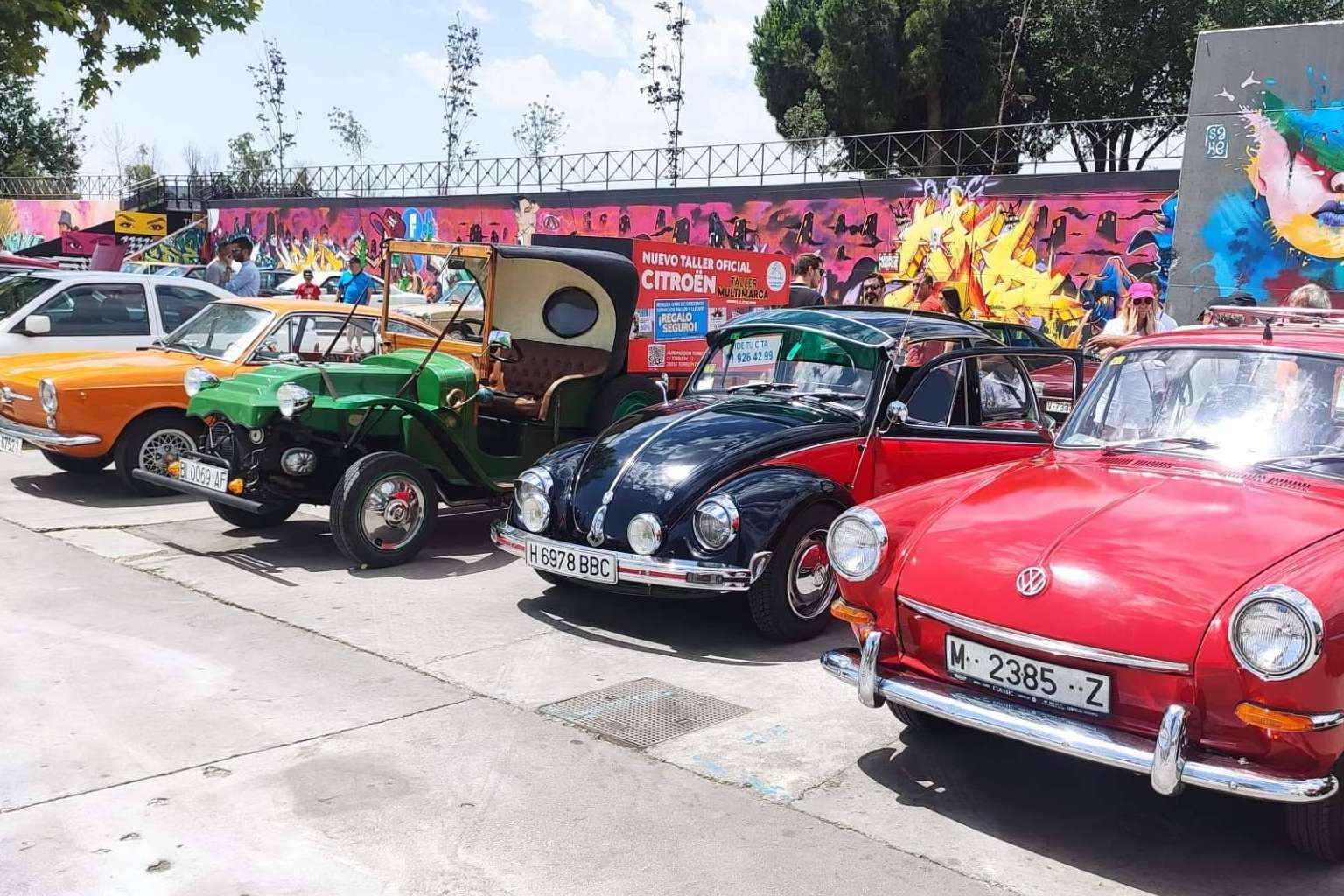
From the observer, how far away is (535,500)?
20.5 feet

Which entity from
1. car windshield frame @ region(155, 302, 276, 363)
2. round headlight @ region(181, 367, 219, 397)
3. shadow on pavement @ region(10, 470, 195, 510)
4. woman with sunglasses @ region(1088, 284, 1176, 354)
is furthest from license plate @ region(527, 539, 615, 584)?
shadow on pavement @ region(10, 470, 195, 510)

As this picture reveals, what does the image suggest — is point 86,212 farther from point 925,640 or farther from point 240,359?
point 925,640

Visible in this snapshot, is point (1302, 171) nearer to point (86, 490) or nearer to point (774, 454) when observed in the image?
point (774, 454)

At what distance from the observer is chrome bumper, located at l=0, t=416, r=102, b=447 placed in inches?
339

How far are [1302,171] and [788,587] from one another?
9289 millimetres

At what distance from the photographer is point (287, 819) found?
149 inches

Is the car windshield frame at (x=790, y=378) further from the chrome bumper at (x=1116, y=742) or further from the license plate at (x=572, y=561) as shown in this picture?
the chrome bumper at (x=1116, y=742)

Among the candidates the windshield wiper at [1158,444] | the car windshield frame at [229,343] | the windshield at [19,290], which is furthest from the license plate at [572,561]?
the windshield at [19,290]

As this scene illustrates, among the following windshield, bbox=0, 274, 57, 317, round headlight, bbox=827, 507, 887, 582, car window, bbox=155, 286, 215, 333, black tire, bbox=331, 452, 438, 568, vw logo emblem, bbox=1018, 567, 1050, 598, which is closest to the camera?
vw logo emblem, bbox=1018, 567, 1050, 598

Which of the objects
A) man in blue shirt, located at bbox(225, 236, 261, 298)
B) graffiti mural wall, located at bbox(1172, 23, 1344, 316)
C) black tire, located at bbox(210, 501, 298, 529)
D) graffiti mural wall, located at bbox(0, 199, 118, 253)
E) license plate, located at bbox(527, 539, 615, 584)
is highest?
graffiti mural wall, located at bbox(0, 199, 118, 253)

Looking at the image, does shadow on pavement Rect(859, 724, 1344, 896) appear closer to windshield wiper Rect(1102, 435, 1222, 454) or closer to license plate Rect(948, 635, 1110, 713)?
license plate Rect(948, 635, 1110, 713)

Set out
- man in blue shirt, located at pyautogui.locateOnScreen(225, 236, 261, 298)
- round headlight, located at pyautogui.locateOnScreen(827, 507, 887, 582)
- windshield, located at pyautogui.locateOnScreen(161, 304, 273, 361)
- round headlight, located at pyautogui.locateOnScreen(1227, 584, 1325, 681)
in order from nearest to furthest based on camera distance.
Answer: round headlight, located at pyautogui.locateOnScreen(1227, 584, 1325, 681), round headlight, located at pyautogui.locateOnScreen(827, 507, 887, 582), windshield, located at pyautogui.locateOnScreen(161, 304, 273, 361), man in blue shirt, located at pyautogui.locateOnScreen(225, 236, 261, 298)

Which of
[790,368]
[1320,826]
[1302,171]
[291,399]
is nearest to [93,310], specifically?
A: [291,399]

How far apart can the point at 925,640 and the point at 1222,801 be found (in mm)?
1261
